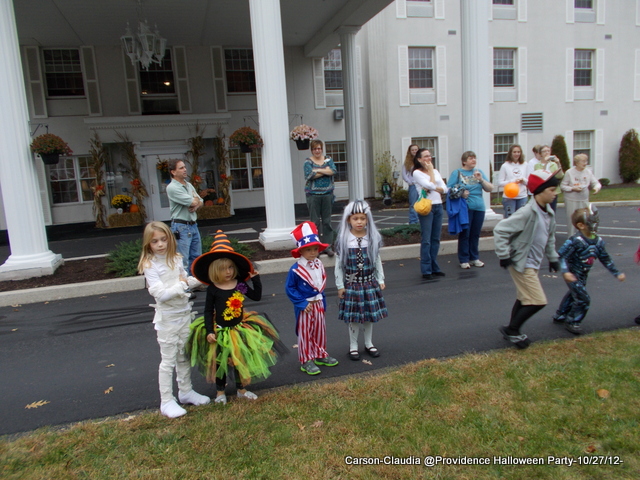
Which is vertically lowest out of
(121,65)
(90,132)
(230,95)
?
(90,132)

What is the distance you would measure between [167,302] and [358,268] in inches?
65.0

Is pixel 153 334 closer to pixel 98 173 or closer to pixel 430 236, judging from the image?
pixel 430 236

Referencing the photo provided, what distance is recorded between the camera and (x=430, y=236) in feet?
22.0

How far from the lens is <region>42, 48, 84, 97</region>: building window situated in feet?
49.1

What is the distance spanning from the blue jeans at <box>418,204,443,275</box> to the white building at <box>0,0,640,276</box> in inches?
111

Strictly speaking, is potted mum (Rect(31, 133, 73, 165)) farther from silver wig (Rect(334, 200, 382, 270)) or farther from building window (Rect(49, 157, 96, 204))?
building window (Rect(49, 157, 96, 204))

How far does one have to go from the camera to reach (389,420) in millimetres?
2971

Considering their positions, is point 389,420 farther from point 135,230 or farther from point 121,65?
point 121,65

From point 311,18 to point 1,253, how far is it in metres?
11.0

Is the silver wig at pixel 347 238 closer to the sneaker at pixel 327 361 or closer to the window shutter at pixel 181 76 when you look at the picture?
the sneaker at pixel 327 361

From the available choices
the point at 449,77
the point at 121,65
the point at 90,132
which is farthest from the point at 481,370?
the point at 449,77

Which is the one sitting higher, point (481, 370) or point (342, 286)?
point (342, 286)

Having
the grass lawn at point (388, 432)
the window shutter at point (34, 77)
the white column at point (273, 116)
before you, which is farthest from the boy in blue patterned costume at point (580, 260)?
the window shutter at point (34, 77)

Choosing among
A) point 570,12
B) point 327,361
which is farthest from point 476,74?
point 570,12
